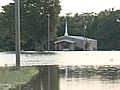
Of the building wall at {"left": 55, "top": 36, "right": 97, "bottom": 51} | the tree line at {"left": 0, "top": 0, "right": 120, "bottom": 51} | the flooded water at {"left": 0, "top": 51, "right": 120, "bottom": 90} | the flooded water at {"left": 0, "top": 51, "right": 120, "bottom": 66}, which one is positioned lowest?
the flooded water at {"left": 0, "top": 51, "right": 120, "bottom": 90}

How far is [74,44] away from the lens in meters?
111

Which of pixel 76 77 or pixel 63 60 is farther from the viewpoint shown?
pixel 63 60

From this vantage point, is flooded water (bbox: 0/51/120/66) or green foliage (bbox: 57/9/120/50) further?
green foliage (bbox: 57/9/120/50)

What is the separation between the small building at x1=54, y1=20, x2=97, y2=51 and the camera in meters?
109

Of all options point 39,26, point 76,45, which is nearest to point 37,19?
point 39,26

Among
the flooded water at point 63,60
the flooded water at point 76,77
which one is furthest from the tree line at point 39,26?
the flooded water at point 76,77

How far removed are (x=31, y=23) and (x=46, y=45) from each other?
25.3 ft

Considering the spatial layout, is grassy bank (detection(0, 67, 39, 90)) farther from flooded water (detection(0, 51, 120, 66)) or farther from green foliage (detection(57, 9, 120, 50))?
green foliage (detection(57, 9, 120, 50))

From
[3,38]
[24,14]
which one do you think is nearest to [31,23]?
[24,14]

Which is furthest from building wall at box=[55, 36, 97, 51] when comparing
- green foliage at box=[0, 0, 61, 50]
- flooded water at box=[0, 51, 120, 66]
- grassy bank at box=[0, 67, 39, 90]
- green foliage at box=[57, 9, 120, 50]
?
grassy bank at box=[0, 67, 39, 90]

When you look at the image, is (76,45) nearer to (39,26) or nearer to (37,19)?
(37,19)

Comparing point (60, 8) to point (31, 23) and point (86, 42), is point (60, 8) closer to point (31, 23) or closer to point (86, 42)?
point (31, 23)

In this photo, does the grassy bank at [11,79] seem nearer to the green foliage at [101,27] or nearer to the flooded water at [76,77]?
the flooded water at [76,77]

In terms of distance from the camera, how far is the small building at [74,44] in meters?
109
